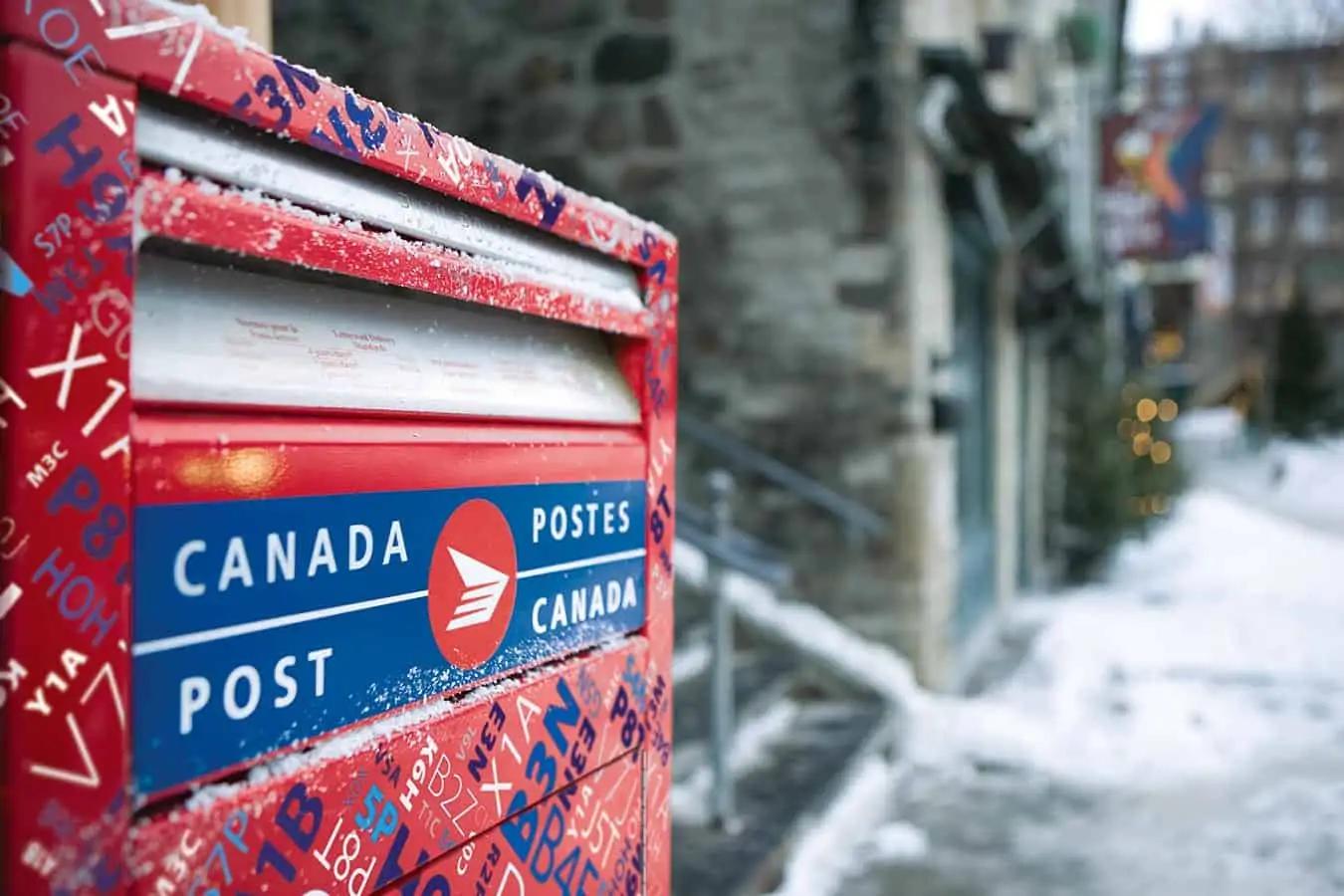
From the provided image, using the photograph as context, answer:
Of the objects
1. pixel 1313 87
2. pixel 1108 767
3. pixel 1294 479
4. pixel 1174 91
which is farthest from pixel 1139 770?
pixel 1174 91

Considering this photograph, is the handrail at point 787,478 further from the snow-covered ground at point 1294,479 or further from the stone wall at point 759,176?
the snow-covered ground at point 1294,479

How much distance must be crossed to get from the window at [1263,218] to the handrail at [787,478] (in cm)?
5024

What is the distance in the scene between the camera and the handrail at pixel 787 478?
5.54 metres

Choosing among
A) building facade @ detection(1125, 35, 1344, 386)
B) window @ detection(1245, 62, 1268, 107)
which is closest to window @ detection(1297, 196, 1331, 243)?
building facade @ detection(1125, 35, 1344, 386)

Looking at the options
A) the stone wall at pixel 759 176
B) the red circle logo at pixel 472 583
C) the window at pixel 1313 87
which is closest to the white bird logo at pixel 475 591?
the red circle logo at pixel 472 583

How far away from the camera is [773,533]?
19.1ft

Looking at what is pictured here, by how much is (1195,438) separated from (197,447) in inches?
1495

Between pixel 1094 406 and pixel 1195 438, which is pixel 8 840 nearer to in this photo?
pixel 1094 406

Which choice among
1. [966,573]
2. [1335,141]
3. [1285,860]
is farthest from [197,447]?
[1335,141]

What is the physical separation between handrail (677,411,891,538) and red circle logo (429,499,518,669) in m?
4.14

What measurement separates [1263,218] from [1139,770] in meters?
51.1

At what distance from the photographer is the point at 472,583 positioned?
53.8 inches

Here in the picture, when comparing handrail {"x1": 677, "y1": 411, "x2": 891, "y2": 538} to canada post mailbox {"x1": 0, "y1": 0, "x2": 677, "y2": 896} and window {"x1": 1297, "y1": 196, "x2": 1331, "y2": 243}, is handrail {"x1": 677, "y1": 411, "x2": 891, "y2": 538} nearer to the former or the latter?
canada post mailbox {"x1": 0, "y1": 0, "x2": 677, "y2": 896}

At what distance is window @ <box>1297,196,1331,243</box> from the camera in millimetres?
47906
